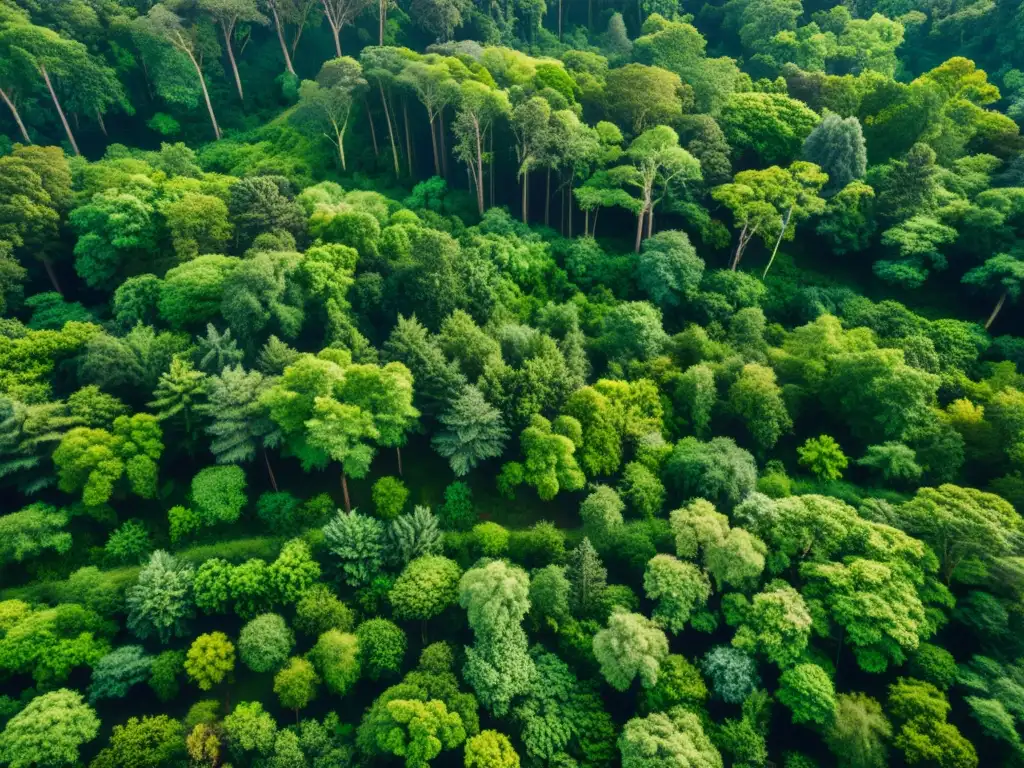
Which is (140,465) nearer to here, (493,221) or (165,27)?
(493,221)

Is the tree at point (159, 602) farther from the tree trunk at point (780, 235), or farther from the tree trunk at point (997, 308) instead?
the tree trunk at point (997, 308)

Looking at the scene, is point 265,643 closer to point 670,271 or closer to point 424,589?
point 424,589

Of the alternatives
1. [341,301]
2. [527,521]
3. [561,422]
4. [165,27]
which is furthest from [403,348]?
[165,27]

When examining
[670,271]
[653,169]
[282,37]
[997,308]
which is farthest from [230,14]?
[997,308]

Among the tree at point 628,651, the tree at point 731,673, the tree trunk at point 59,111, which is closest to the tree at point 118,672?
the tree at point 628,651

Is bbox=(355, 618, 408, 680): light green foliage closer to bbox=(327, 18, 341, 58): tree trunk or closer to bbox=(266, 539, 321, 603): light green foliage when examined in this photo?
bbox=(266, 539, 321, 603): light green foliage

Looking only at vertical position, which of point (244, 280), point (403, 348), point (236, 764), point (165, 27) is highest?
point (165, 27)

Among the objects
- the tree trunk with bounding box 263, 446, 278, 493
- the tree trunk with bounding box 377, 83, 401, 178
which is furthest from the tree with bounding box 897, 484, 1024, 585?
the tree trunk with bounding box 377, 83, 401, 178
